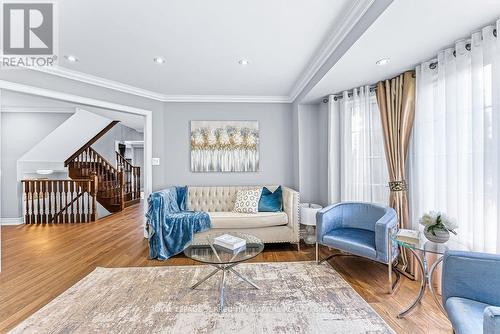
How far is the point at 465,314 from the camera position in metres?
1.22

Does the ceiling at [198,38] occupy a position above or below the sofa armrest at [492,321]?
above

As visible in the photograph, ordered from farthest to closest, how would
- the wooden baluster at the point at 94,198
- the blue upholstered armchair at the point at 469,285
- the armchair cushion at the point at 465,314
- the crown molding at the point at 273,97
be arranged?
the wooden baluster at the point at 94,198 < the crown molding at the point at 273,97 < the blue upholstered armchair at the point at 469,285 < the armchair cushion at the point at 465,314

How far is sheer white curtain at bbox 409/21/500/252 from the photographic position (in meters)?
1.76

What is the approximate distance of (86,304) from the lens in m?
2.01

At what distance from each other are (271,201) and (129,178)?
5890mm

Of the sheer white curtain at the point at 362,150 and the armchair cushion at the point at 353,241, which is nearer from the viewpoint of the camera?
the armchair cushion at the point at 353,241

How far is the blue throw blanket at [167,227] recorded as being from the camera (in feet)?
9.80

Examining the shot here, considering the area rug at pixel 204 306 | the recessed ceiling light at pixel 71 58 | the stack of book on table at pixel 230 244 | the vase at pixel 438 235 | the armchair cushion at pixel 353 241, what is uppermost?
the recessed ceiling light at pixel 71 58

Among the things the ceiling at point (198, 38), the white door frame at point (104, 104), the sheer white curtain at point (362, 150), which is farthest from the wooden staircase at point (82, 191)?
the sheer white curtain at point (362, 150)

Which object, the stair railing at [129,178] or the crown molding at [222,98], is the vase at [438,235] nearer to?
the crown molding at [222,98]

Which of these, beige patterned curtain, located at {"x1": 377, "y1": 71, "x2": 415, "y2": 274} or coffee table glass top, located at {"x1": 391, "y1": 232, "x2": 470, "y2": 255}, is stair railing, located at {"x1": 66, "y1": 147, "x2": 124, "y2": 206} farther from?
coffee table glass top, located at {"x1": 391, "y1": 232, "x2": 470, "y2": 255}

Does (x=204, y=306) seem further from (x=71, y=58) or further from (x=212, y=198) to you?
(x=71, y=58)

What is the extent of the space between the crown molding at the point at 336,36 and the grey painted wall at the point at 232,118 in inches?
41.4

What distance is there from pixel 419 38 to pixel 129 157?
10.2 m
